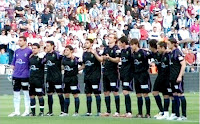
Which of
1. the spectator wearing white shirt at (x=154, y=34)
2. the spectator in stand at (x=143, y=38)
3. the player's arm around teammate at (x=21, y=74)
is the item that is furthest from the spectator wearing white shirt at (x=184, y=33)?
the player's arm around teammate at (x=21, y=74)

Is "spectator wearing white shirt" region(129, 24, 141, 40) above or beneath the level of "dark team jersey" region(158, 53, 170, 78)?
above

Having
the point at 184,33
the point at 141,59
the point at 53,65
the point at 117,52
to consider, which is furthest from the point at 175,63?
the point at 184,33

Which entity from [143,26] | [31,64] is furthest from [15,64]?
[143,26]

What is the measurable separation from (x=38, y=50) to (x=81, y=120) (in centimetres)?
308

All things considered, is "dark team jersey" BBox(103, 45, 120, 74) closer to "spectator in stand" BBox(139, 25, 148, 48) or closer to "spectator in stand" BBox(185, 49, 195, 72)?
"spectator in stand" BBox(185, 49, 195, 72)

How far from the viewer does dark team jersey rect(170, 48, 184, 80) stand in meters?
22.4

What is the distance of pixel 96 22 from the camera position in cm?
4188

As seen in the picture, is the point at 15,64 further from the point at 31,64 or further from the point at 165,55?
the point at 165,55

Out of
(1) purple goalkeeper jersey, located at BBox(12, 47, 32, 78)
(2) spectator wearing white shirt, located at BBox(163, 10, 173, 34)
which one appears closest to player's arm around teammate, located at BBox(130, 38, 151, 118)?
(1) purple goalkeeper jersey, located at BBox(12, 47, 32, 78)

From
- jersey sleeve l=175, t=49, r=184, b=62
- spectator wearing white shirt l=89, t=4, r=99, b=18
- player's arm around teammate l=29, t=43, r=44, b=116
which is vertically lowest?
player's arm around teammate l=29, t=43, r=44, b=116

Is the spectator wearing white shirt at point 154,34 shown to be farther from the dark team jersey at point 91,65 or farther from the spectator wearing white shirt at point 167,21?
the dark team jersey at point 91,65

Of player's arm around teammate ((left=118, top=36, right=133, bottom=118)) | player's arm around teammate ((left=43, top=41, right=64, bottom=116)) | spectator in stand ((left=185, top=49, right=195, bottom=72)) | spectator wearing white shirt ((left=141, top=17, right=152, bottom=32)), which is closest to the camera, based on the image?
player's arm around teammate ((left=118, top=36, right=133, bottom=118))

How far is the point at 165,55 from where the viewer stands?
74.7 feet

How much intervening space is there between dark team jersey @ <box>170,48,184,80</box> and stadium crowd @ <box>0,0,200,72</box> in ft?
46.6
